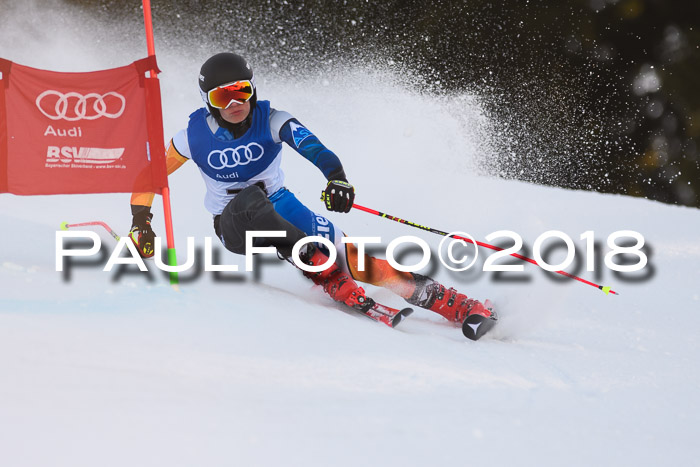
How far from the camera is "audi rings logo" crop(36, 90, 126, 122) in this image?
2.81 meters

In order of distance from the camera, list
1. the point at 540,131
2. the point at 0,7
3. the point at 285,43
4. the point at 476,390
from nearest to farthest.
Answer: the point at 476,390
the point at 0,7
the point at 285,43
the point at 540,131

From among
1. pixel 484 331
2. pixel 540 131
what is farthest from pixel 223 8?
pixel 484 331

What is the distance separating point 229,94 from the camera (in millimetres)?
2885

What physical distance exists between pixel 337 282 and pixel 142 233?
105cm

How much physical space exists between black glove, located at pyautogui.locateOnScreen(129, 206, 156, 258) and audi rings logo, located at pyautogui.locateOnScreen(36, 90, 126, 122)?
56 centimetres

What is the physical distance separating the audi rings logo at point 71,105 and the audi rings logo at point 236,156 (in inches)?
21.2

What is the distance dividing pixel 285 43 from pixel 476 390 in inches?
335

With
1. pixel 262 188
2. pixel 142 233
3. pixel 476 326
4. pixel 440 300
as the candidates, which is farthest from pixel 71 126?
pixel 476 326

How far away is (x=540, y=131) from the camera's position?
10.4 meters

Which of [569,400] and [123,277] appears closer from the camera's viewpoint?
[569,400]

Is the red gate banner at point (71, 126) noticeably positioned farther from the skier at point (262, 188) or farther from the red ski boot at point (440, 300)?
the red ski boot at point (440, 300)

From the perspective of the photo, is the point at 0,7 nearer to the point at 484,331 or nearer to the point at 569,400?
the point at 484,331

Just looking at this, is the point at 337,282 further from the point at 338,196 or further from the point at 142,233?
the point at 142,233

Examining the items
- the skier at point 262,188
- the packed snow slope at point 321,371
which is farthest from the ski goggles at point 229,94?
the packed snow slope at point 321,371
